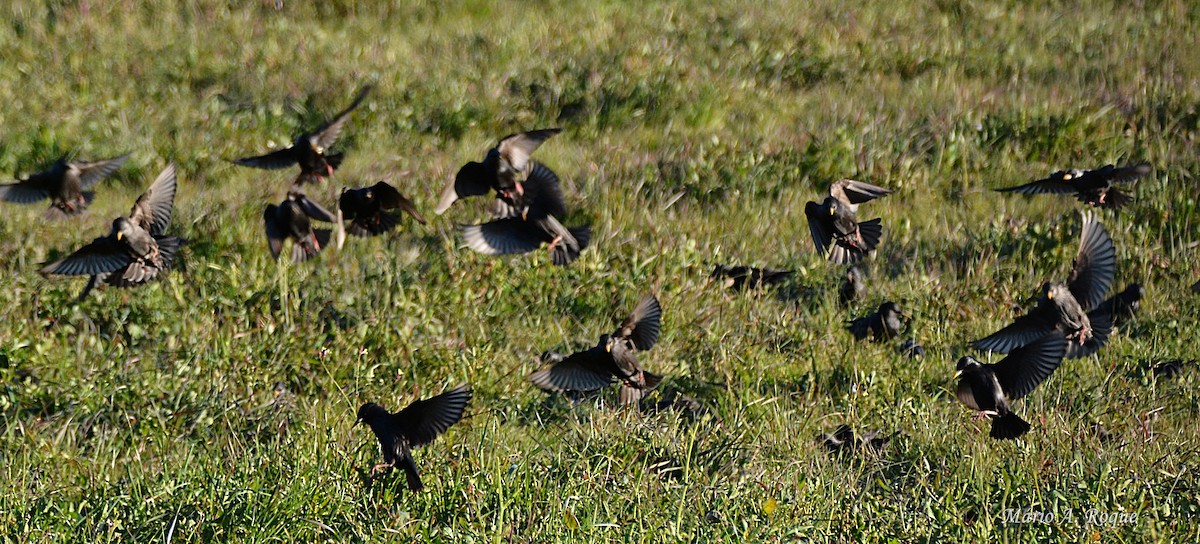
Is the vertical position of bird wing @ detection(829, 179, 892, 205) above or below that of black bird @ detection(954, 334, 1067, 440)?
above

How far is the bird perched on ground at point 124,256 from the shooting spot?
5445 mm

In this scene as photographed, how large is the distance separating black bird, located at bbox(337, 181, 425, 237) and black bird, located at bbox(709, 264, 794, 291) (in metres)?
1.59

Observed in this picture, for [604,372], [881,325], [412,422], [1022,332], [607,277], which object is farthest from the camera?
[607,277]

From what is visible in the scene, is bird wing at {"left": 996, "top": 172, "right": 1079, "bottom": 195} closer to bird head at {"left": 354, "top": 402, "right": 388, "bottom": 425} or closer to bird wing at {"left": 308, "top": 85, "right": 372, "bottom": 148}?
bird head at {"left": 354, "top": 402, "right": 388, "bottom": 425}

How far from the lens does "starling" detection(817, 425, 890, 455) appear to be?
465 cm

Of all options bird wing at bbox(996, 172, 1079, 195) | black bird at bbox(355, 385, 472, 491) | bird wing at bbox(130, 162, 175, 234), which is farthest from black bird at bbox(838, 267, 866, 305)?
bird wing at bbox(130, 162, 175, 234)

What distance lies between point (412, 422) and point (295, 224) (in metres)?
1.91

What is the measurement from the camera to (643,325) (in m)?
5.32

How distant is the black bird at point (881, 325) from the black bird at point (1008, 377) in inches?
34.0

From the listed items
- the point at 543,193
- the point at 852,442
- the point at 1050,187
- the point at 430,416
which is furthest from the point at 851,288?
the point at 430,416

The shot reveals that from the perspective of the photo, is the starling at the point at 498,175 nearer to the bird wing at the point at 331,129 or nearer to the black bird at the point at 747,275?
the bird wing at the point at 331,129

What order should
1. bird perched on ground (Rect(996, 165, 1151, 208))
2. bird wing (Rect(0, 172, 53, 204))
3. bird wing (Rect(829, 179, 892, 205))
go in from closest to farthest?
1. bird wing (Rect(829, 179, 892, 205))
2. bird perched on ground (Rect(996, 165, 1151, 208))
3. bird wing (Rect(0, 172, 53, 204))

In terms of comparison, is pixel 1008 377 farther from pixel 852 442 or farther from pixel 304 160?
pixel 304 160

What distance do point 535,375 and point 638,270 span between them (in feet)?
4.41
